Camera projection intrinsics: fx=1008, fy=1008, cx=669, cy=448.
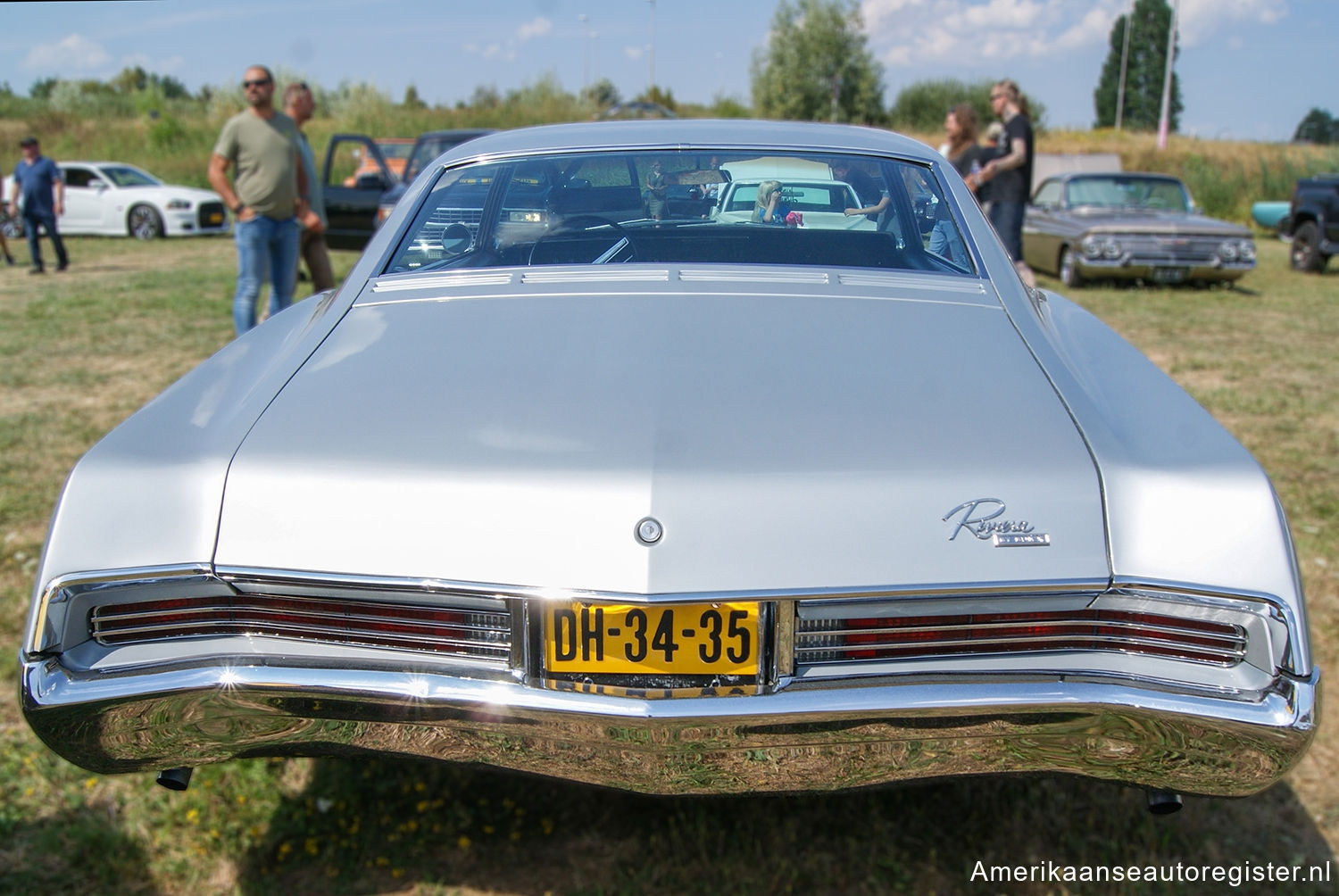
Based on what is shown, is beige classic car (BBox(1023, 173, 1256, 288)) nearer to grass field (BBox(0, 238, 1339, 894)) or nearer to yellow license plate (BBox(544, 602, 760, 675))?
grass field (BBox(0, 238, 1339, 894))

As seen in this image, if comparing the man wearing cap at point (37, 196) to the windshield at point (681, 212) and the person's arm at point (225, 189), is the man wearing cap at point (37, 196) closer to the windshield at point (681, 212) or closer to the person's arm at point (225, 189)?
the person's arm at point (225, 189)

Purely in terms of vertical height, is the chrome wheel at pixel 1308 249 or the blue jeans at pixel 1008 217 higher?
the blue jeans at pixel 1008 217

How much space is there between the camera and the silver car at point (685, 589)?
1496 mm

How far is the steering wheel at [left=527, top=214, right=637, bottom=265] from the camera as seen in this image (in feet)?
8.13

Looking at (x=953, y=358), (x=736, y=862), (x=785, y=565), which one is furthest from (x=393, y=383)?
(x=736, y=862)

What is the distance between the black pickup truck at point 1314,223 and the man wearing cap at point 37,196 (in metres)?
15.6

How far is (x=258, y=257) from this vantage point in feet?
19.4

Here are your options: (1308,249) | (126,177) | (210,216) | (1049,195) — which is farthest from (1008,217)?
(126,177)

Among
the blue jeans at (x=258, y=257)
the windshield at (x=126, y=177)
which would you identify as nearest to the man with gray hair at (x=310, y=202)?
the blue jeans at (x=258, y=257)

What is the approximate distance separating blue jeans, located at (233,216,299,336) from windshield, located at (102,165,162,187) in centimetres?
1236

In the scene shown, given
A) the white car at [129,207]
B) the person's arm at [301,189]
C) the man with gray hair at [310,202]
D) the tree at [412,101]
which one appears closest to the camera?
the person's arm at [301,189]

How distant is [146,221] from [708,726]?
17.3 metres

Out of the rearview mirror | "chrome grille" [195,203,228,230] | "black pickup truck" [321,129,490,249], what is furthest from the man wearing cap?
the rearview mirror

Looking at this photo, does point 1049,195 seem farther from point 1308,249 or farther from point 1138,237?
point 1308,249
